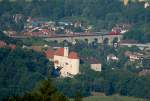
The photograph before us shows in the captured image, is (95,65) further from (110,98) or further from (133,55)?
(110,98)

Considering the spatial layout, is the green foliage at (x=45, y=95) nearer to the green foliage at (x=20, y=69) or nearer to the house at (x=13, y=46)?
the green foliage at (x=20, y=69)

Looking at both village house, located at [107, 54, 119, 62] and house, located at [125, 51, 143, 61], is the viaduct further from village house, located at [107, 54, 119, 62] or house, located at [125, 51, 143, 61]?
house, located at [125, 51, 143, 61]

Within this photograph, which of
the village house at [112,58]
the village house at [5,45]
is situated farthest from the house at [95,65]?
the village house at [5,45]

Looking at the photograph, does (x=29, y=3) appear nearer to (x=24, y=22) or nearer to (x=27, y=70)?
(x=24, y=22)

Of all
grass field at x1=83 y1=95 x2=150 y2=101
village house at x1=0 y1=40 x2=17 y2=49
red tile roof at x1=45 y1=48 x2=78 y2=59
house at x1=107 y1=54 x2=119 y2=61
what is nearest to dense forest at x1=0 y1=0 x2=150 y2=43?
house at x1=107 y1=54 x2=119 y2=61

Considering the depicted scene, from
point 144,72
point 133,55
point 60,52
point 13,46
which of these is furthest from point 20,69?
point 133,55

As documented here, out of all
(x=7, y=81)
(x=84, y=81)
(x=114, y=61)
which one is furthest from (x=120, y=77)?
(x=114, y=61)
